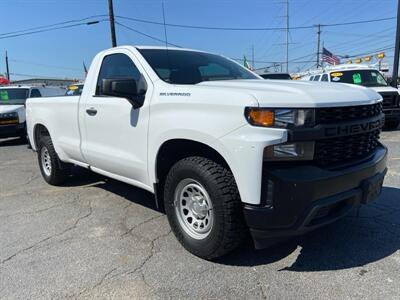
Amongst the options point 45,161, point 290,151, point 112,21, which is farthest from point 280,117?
point 112,21

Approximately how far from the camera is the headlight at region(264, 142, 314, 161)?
2.86 m

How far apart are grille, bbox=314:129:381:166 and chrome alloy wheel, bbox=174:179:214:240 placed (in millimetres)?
935

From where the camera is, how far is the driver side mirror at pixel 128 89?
3711 millimetres

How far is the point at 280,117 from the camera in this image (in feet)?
9.47

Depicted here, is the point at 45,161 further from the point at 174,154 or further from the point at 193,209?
the point at 193,209

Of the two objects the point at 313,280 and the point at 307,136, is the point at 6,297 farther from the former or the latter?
the point at 307,136

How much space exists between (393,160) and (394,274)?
4578 mm

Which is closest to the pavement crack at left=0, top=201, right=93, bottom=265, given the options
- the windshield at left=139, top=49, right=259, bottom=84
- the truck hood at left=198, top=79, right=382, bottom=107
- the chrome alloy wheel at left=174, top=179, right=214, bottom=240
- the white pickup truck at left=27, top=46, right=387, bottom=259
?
the white pickup truck at left=27, top=46, right=387, bottom=259

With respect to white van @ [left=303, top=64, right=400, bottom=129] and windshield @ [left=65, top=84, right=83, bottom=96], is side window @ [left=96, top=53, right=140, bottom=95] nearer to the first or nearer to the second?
windshield @ [left=65, top=84, right=83, bottom=96]

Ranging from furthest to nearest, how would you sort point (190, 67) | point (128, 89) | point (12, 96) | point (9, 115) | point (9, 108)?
point (12, 96)
point (9, 108)
point (9, 115)
point (190, 67)
point (128, 89)

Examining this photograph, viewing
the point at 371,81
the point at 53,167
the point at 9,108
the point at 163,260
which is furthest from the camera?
the point at 371,81

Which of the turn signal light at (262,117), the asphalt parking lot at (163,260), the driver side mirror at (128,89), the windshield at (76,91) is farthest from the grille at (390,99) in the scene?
the turn signal light at (262,117)

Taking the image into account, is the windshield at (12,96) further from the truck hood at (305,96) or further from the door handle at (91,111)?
the truck hood at (305,96)

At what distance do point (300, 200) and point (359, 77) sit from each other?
35.3 feet
